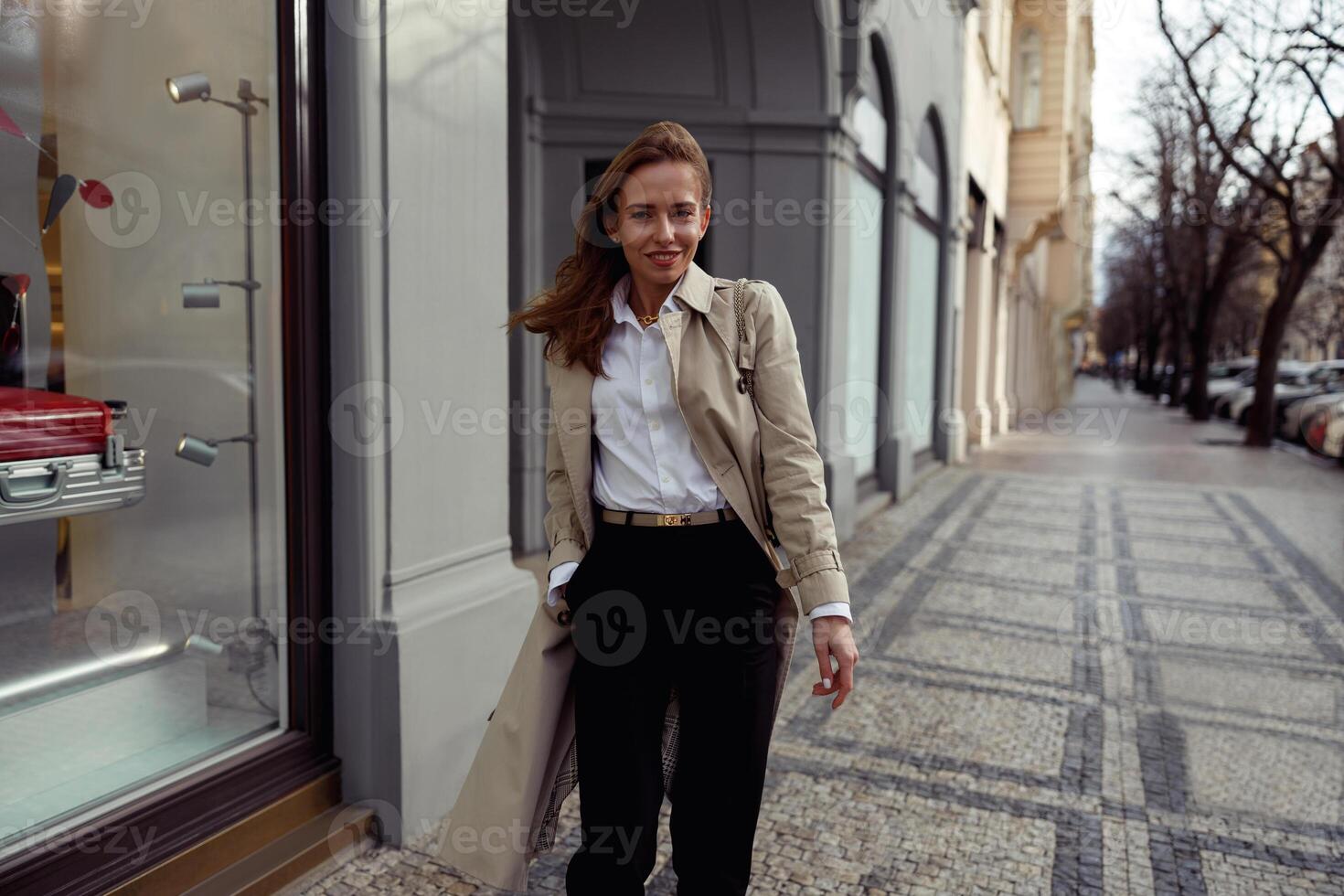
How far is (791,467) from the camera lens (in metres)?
2.02

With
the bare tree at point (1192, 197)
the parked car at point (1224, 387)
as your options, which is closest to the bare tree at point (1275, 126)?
the bare tree at point (1192, 197)

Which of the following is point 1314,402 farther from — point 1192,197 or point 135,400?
point 135,400

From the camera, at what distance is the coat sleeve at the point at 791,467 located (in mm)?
1975

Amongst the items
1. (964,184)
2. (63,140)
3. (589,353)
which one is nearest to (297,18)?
(63,140)

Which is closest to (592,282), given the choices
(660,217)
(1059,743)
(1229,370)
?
(660,217)

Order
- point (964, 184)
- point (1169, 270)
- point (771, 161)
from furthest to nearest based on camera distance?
point (1169, 270), point (964, 184), point (771, 161)

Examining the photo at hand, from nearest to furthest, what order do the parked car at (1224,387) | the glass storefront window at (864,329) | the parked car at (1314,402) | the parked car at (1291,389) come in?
1. the glass storefront window at (864,329)
2. the parked car at (1314,402)
3. the parked car at (1291,389)
4. the parked car at (1224,387)

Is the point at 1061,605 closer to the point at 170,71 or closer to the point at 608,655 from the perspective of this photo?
the point at 608,655

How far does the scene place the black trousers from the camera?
202 cm

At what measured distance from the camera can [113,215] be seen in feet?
9.45

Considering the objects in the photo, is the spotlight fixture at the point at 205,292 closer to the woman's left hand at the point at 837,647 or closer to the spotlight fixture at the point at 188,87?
the spotlight fixture at the point at 188,87

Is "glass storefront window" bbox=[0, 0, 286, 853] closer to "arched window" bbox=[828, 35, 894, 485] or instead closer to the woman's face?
the woman's face

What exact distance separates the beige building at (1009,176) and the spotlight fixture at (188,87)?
1253cm

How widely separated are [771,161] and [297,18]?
16.2 feet
